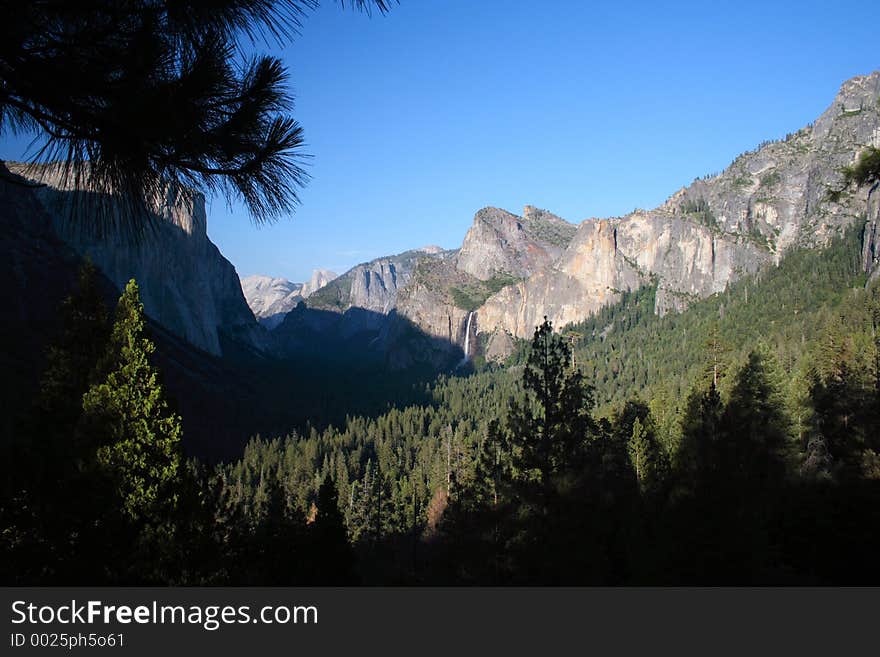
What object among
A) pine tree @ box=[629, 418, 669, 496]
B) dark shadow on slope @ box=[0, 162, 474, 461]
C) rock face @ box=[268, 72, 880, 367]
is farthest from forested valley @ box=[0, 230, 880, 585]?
rock face @ box=[268, 72, 880, 367]

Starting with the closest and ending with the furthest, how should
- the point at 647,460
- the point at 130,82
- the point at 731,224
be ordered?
the point at 130,82 → the point at 647,460 → the point at 731,224

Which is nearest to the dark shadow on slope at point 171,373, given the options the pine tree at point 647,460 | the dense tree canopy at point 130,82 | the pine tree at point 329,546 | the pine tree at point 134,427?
the pine tree at point 329,546

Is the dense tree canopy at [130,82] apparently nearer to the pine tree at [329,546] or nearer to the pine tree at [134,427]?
the pine tree at [134,427]

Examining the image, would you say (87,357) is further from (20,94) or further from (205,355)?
(205,355)

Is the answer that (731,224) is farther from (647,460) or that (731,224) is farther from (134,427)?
(134,427)

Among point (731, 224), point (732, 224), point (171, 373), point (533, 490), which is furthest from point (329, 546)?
→ point (731, 224)

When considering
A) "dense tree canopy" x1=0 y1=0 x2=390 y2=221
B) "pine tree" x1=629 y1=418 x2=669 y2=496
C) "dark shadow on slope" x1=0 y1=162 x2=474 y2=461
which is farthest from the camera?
"dark shadow on slope" x1=0 y1=162 x2=474 y2=461

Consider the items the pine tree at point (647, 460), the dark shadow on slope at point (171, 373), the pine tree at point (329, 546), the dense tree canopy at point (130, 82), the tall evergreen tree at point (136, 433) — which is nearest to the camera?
the dense tree canopy at point (130, 82)

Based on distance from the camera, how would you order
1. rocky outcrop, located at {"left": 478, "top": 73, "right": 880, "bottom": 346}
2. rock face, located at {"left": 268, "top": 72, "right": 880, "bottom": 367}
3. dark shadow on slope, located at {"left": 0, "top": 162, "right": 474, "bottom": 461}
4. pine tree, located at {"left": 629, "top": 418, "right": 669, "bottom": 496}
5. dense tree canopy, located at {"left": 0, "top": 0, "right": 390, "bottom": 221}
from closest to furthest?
dense tree canopy, located at {"left": 0, "top": 0, "right": 390, "bottom": 221}, pine tree, located at {"left": 629, "top": 418, "right": 669, "bottom": 496}, dark shadow on slope, located at {"left": 0, "top": 162, "right": 474, "bottom": 461}, rock face, located at {"left": 268, "top": 72, "right": 880, "bottom": 367}, rocky outcrop, located at {"left": 478, "top": 73, "right": 880, "bottom": 346}

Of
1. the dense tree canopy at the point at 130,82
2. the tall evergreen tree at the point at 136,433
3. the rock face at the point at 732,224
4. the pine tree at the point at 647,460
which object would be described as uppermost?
the rock face at the point at 732,224

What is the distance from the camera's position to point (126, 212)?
442cm

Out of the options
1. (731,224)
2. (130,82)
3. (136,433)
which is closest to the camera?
(130,82)

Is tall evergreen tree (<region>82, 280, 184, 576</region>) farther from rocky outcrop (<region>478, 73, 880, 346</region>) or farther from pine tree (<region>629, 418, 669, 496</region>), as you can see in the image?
rocky outcrop (<region>478, 73, 880, 346</region>)
